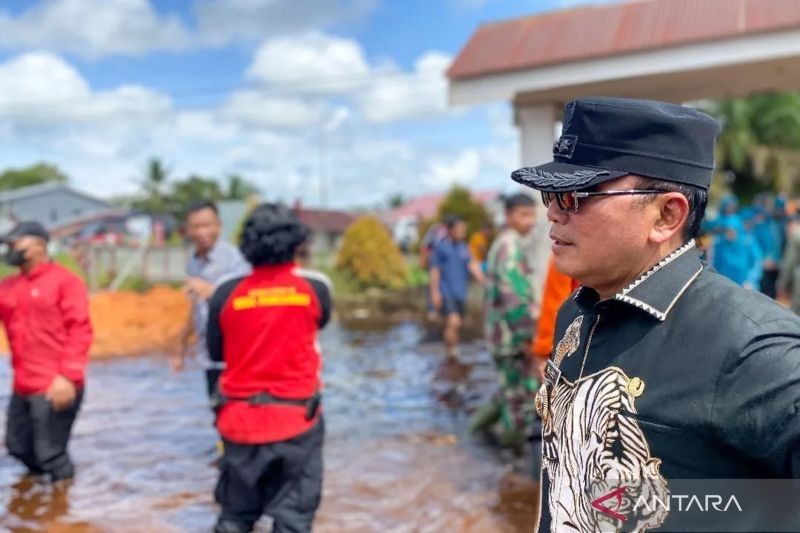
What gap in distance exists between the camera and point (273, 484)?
371 cm

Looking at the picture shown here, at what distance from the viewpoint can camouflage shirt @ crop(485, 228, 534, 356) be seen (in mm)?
5680

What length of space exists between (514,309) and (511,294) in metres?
0.12

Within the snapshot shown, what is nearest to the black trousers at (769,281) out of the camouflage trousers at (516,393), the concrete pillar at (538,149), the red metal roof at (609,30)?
the concrete pillar at (538,149)

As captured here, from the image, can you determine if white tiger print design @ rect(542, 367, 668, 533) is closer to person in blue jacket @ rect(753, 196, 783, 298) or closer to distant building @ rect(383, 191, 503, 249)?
person in blue jacket @ rect(753, 196, 783, 298)

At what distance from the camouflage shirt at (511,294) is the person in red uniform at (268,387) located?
7.58ft

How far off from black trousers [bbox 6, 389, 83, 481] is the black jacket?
4.38m

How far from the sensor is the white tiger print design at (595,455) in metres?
1.46

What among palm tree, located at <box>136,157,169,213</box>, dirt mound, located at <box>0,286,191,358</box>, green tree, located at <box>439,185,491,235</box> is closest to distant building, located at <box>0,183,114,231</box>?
palm tree, located at <box>136,157,169,213</box>

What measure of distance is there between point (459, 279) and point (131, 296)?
10.2 metres

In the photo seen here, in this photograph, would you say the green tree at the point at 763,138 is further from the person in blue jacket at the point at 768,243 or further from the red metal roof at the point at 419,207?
the red metal roof at the point at 419,207

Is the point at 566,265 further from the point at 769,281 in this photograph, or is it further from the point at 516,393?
the point at 769,281

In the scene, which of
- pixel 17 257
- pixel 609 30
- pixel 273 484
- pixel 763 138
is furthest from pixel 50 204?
pixel 273 484

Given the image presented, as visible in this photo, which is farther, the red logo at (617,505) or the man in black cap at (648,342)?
the red logo at (617,505)

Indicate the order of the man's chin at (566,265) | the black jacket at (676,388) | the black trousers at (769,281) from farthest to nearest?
the black trousers at (769,281) → the man's chin at (566,265) → the black jacket at (676,388)
